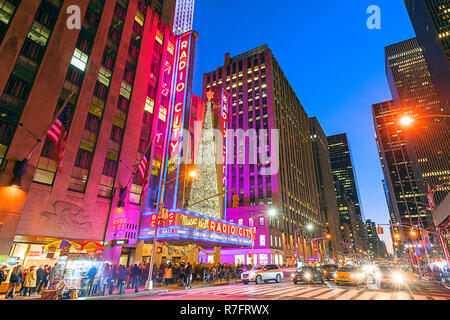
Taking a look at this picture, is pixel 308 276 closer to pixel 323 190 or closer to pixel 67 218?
pixel 67 218

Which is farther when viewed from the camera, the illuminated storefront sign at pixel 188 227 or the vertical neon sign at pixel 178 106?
the vertical neon sign at pixel 178 106

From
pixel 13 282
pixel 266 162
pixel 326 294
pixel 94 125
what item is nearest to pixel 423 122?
pixel 266 162

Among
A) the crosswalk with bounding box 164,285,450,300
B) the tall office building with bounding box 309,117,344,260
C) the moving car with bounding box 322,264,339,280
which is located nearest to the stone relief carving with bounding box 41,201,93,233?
the crosswalk with bounding box 164,285,450,300

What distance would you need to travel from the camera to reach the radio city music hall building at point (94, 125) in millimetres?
22031

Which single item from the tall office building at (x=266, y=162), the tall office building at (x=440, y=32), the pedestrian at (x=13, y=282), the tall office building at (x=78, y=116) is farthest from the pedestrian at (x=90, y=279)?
the tall office building at (x=440, y=32)

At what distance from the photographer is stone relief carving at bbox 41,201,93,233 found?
2292 cm

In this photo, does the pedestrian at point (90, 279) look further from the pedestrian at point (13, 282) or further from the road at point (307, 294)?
the pedestrian at point (13, 282)

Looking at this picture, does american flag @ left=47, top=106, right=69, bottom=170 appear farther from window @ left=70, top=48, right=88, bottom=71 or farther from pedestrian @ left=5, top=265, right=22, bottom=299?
window @ left=70, top=48, right=88, bottom=71

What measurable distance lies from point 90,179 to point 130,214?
19.9 feet

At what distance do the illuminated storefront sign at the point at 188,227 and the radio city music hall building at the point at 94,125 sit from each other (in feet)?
0.42

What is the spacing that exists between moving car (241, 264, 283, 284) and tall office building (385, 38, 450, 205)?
116 m

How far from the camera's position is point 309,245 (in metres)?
96.6
